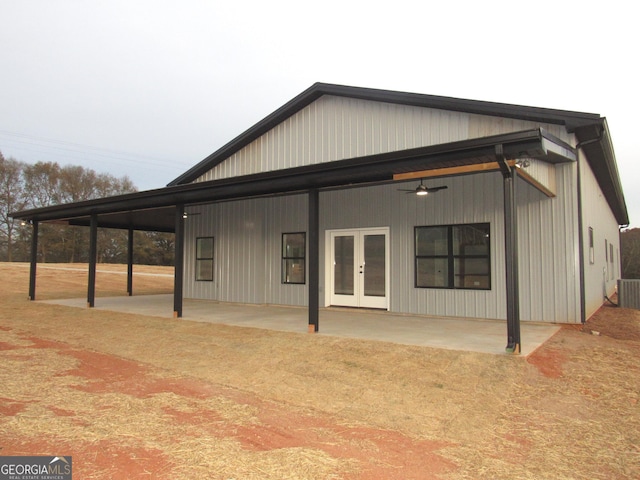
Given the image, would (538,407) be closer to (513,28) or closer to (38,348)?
(38,348)

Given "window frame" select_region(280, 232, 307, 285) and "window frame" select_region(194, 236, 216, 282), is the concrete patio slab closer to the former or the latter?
"window frame" select_region(280, 232, 307, 285)

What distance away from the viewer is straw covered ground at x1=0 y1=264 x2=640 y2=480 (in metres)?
2.88

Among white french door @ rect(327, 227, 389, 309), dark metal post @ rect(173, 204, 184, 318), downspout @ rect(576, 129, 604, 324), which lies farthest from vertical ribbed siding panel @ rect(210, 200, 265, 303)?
downspout @ rect(576, 129, 604, 324)

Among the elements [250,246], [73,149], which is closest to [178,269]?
[250,246]

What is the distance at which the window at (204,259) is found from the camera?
44.4 feet

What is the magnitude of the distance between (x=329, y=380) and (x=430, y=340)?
2.26 metres

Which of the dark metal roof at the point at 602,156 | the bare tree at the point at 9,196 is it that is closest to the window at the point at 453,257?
the dark metal roof at the point at 602,156

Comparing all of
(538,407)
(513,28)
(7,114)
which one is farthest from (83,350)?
(7,114)

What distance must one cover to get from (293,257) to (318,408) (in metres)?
7.65

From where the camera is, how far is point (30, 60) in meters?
23.7

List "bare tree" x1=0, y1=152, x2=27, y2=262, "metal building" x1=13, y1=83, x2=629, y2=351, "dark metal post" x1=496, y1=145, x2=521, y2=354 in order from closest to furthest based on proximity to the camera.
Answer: "dark metal post" x1=496, y1=145, x2=521, y2=354, "metal building" x1=13, y1=83, x2=629, y2=351, "bare tree" x1=0, y1=152, x2=27, y2=262

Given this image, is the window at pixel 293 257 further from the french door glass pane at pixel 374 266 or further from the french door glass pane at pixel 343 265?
the french door glass pane at pixel 374 266

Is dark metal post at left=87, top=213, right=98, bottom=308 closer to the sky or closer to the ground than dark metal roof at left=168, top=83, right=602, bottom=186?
closer to the ground

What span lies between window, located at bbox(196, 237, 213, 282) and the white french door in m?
4.63
